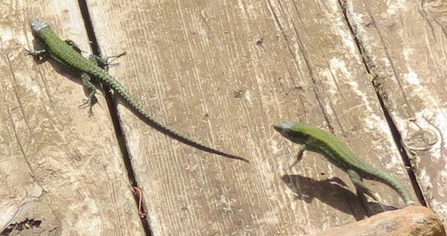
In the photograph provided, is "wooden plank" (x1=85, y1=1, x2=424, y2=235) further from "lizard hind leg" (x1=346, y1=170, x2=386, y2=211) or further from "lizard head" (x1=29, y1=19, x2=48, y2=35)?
"lizard head" (x1=29, y1=19, x2=48, y2=35)

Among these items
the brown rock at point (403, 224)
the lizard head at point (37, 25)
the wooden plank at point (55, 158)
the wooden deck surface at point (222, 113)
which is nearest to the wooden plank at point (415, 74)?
the wooden deck surface at point (222, 113)

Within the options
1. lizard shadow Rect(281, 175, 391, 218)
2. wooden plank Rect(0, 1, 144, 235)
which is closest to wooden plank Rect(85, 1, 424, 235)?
lizard shadow Rect(281, 175, 391, 218)

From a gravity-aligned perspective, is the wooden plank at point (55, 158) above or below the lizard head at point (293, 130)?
above

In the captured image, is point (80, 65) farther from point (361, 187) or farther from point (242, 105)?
point (361, 187)

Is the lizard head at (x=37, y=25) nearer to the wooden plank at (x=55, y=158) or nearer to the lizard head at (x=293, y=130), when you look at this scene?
the wooden plank at (x=55, y=158)

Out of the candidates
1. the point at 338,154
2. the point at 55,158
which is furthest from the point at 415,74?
the point at 55,158

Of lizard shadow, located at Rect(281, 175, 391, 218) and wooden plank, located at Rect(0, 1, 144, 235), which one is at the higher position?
wooden plank, located at Rect(0, 1, 144, 235)

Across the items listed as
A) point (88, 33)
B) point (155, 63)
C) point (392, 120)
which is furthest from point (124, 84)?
point (392, 120)
